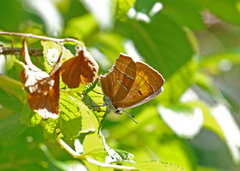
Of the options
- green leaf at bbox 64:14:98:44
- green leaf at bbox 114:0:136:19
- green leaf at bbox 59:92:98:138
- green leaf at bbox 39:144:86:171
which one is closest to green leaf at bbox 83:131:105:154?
green leaf at bbox 59:92:98:138

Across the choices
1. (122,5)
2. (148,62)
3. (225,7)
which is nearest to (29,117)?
(122,5)

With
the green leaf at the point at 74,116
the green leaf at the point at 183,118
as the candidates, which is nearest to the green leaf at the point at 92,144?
the green leaf at the point at 74,116

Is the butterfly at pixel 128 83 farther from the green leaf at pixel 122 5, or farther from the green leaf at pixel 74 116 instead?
the green leaf at pixel 122 5

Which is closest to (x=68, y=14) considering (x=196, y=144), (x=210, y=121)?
(x=210, y=121)

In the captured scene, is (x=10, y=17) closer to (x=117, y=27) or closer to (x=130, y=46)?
(x=117, y=27)

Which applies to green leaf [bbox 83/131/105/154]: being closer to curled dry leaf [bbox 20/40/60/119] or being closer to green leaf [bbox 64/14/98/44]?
curled dry leaf [bbox 20/40/60/119]
